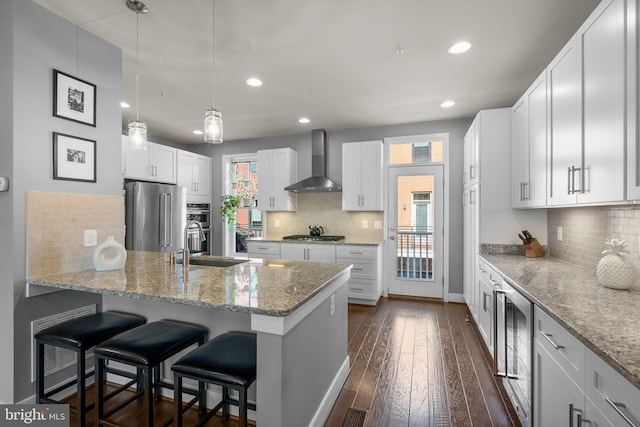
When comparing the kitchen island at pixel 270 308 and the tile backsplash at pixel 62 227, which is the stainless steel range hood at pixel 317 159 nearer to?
the kitchen island at pixel 270 308

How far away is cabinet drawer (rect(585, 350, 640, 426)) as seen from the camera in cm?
86

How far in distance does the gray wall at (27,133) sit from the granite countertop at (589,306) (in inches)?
118

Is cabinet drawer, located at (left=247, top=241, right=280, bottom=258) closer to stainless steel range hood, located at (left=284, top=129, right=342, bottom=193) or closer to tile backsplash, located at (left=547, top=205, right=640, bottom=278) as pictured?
stainless steel range hood, located at (left=284, top=129, right=342, bottom=193)

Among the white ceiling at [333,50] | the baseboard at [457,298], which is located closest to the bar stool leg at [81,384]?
the white ceiling at [333,50]

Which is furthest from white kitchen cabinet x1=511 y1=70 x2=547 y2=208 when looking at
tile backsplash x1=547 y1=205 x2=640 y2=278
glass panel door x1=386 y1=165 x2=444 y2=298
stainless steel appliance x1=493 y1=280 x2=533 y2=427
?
glass panel door x1=386 y1=165 x2=444 y2=298

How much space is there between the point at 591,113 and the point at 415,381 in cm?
214

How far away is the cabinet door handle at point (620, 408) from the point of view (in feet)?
2.79

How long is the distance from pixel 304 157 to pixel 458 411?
14.0ft

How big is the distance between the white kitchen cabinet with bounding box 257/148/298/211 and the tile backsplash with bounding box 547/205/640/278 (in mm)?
3659

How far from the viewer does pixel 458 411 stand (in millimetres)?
2033

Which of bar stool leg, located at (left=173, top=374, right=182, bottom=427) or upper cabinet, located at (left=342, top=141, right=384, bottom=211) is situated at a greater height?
upper cabinet, located at (left=342, top=141, right=384, bottom=211)

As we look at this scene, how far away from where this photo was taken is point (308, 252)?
4.61 m

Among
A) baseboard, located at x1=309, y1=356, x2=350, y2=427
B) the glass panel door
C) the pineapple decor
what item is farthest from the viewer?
the glass panel door

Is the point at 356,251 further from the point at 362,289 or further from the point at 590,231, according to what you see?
the point at 590,231
